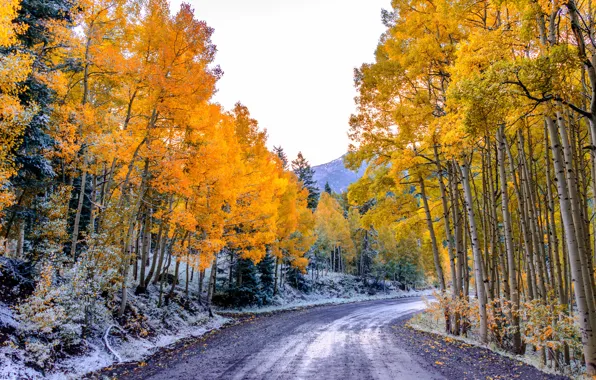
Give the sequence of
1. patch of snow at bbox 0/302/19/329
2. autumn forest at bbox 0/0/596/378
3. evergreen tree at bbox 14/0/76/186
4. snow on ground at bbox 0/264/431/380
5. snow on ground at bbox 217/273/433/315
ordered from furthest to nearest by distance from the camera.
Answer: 1. snow on ground at bbox 217/273/433/315
2. evergreen tree at bbox 14/0/76/186
3. patch of snow at bbox 0/302/19/329
4. snow on ground at bbox 0/264/431/380
5. autumn forest at bbox 0/0/596/378

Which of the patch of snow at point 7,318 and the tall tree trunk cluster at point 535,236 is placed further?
the patch of snow at point 7,318

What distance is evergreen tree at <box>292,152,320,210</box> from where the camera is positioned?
48.8 m

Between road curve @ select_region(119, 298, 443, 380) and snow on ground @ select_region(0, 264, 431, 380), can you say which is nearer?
snow on ground @ select_region(0, 264, 431, 380)

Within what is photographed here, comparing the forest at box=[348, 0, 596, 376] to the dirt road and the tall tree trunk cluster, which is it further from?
the dirt road

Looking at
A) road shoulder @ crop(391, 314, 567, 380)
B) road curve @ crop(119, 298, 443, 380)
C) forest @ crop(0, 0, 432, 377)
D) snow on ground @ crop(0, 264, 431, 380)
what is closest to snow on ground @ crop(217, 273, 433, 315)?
snow on ground @ crop(0, 264, 431, 380)

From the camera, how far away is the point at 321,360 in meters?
8.35

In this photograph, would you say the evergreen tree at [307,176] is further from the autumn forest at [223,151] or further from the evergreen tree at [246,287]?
the autumn forest at [223,151]

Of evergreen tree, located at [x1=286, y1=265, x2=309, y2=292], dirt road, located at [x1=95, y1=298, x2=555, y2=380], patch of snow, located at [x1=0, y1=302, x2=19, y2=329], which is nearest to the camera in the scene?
dirt road, located at [x1=95, y1=298, x2=555, y2=380]

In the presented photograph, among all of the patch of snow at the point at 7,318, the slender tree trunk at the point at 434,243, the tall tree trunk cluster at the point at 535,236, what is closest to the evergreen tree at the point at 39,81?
the patch of snow at the point at 7,318

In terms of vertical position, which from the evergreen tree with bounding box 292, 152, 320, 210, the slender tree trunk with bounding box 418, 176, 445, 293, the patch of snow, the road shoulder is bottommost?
the road shoulder

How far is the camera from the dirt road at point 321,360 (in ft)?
23.0

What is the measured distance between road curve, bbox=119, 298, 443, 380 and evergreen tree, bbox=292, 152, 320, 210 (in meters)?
35.8

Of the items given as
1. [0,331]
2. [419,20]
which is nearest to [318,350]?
[0,331]

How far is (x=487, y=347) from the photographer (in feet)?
32.4
